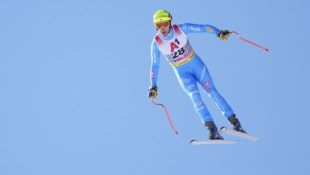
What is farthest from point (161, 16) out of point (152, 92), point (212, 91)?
point (212, 91)

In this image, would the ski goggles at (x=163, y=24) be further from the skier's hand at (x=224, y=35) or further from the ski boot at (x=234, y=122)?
the ski boot at (x=234, y=122)

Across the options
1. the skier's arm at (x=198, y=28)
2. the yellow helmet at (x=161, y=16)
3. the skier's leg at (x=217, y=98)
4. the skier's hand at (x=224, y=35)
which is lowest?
the skier's leg at (x=217, y=98)

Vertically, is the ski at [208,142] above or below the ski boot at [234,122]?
below

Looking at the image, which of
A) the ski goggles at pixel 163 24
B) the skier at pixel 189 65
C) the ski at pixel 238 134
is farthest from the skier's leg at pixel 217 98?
the ski goggles at pixel 163 24

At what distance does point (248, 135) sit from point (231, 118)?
2.06ft

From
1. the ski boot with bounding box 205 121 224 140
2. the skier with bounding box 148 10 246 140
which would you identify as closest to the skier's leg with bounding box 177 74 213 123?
the skier with bounding box 148 10 246 140

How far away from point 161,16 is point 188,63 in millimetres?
1461

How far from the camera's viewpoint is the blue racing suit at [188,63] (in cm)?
1306

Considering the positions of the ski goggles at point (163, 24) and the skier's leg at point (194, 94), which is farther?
the skier's leg at point (194, 94)

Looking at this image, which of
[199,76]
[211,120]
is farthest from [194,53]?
[211,120]

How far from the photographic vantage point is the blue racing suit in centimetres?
1306

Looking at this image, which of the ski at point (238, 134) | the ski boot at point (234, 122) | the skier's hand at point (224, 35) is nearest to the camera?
the ski at point (238, 134)

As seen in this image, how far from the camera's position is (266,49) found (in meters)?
12.3

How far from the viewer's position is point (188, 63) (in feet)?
43.5
